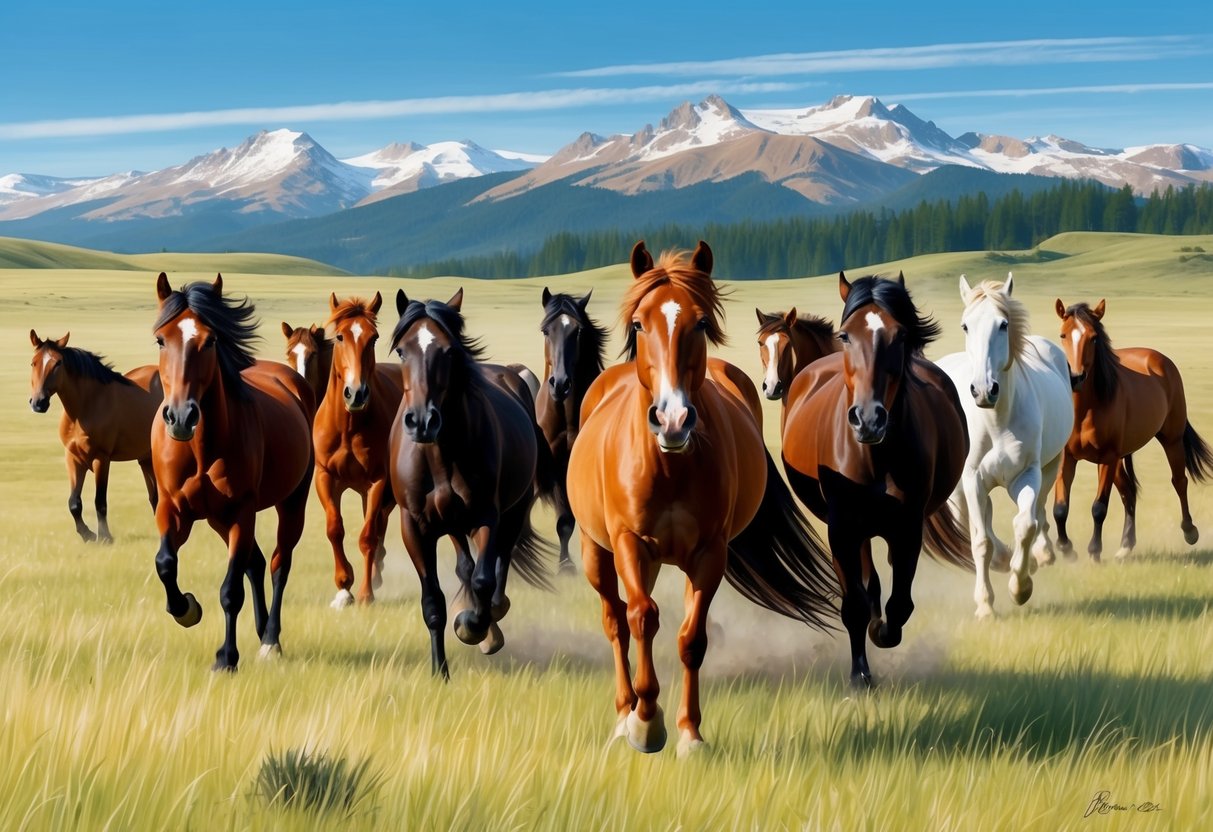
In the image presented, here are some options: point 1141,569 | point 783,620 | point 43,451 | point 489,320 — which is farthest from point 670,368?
point 489,320

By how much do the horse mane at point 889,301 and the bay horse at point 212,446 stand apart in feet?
12.3

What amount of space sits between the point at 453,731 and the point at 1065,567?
833 cm

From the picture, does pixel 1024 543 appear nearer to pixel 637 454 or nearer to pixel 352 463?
pixel 637 454

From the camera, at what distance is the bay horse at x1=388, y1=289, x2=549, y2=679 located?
7.27 meters

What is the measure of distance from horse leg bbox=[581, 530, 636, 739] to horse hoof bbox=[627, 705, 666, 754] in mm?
217

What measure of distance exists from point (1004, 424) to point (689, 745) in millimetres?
5364

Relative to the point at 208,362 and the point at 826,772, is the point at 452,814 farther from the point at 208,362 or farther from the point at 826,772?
the point at 208,362

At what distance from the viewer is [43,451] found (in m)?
22.3

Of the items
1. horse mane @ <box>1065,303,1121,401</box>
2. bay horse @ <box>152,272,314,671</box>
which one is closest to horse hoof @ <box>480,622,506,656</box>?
bay horse @ <box>152,272,314,671</box>

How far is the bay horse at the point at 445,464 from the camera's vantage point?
286 inches

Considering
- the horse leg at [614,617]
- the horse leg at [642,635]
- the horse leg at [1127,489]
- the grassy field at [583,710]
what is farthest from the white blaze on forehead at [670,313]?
the horse leg at [1127,489]

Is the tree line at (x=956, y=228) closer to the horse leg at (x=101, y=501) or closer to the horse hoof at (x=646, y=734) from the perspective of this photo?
the horse leg at (x=101, y=501)
